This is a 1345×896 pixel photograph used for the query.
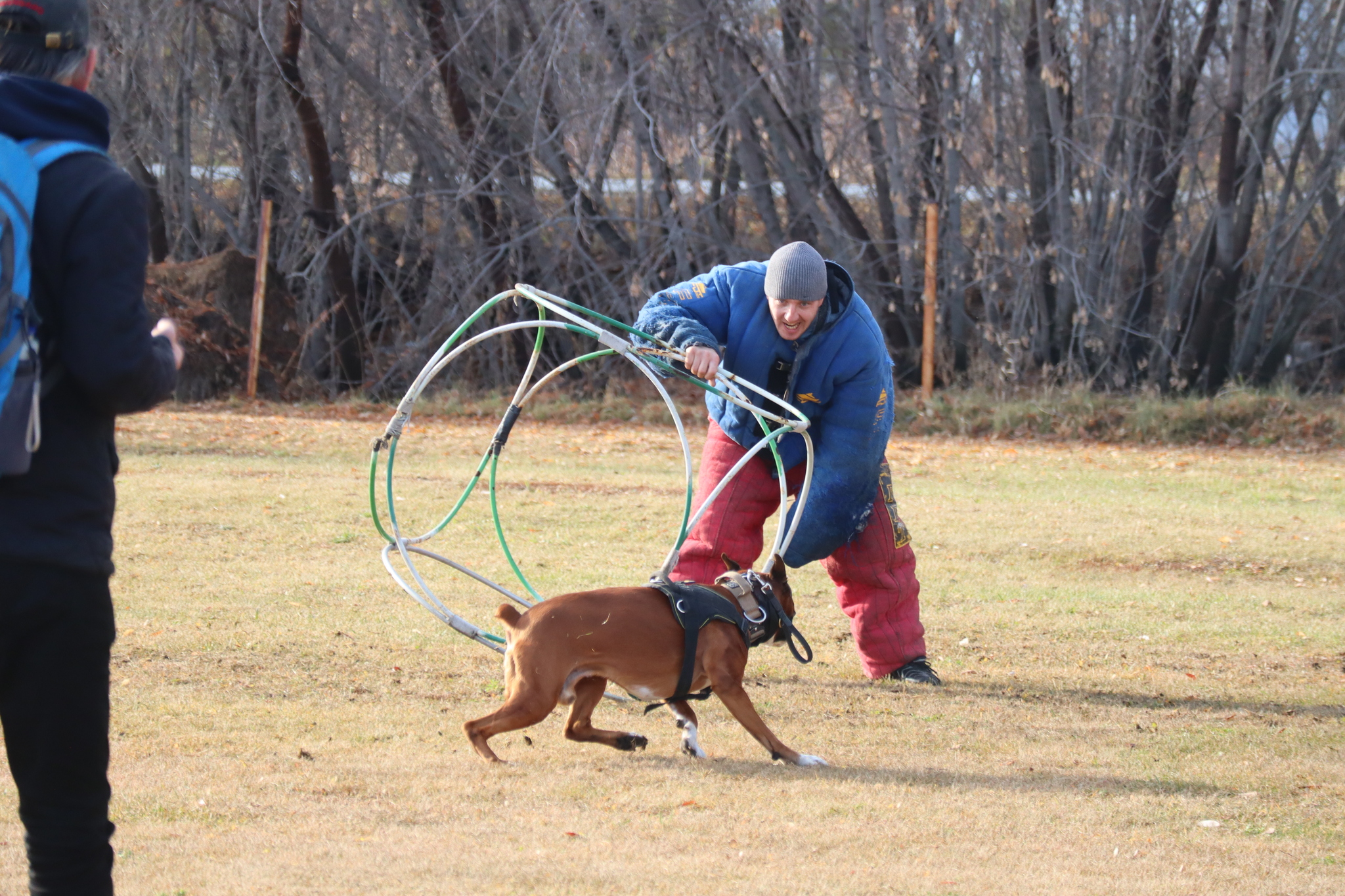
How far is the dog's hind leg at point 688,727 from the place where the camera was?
4.53 metres

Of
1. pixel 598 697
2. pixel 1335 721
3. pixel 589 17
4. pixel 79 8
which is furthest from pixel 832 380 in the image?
pixel 589 17

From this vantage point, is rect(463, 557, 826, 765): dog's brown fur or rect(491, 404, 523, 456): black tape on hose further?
rect(491, 404, 523, 456): black tape on hose

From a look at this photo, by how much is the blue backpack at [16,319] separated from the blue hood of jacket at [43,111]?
4 cm

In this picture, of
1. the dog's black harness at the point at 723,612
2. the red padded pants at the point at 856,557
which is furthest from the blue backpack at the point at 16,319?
the red padded pants at the point at 856,557

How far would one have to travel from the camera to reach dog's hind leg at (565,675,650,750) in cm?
450

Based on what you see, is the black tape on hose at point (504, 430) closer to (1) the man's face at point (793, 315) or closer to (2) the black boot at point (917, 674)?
(1) the man's face at point (793, 315)

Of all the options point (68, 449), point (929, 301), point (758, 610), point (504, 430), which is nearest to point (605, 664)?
point (758, 610)

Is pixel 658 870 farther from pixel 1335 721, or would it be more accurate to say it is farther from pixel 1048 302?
pixel 1048 302

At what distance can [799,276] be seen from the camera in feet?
16.3

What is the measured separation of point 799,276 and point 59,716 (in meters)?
3.21

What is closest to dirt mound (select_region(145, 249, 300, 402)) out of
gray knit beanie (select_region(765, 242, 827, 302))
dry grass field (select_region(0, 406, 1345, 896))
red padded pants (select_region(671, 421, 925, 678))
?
dry grass field (select_region(0, 406, 1345, 896))

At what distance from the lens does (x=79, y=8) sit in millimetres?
2420

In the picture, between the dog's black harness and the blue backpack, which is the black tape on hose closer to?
the dog's black harness

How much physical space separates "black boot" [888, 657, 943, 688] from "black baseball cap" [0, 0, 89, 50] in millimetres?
4135
